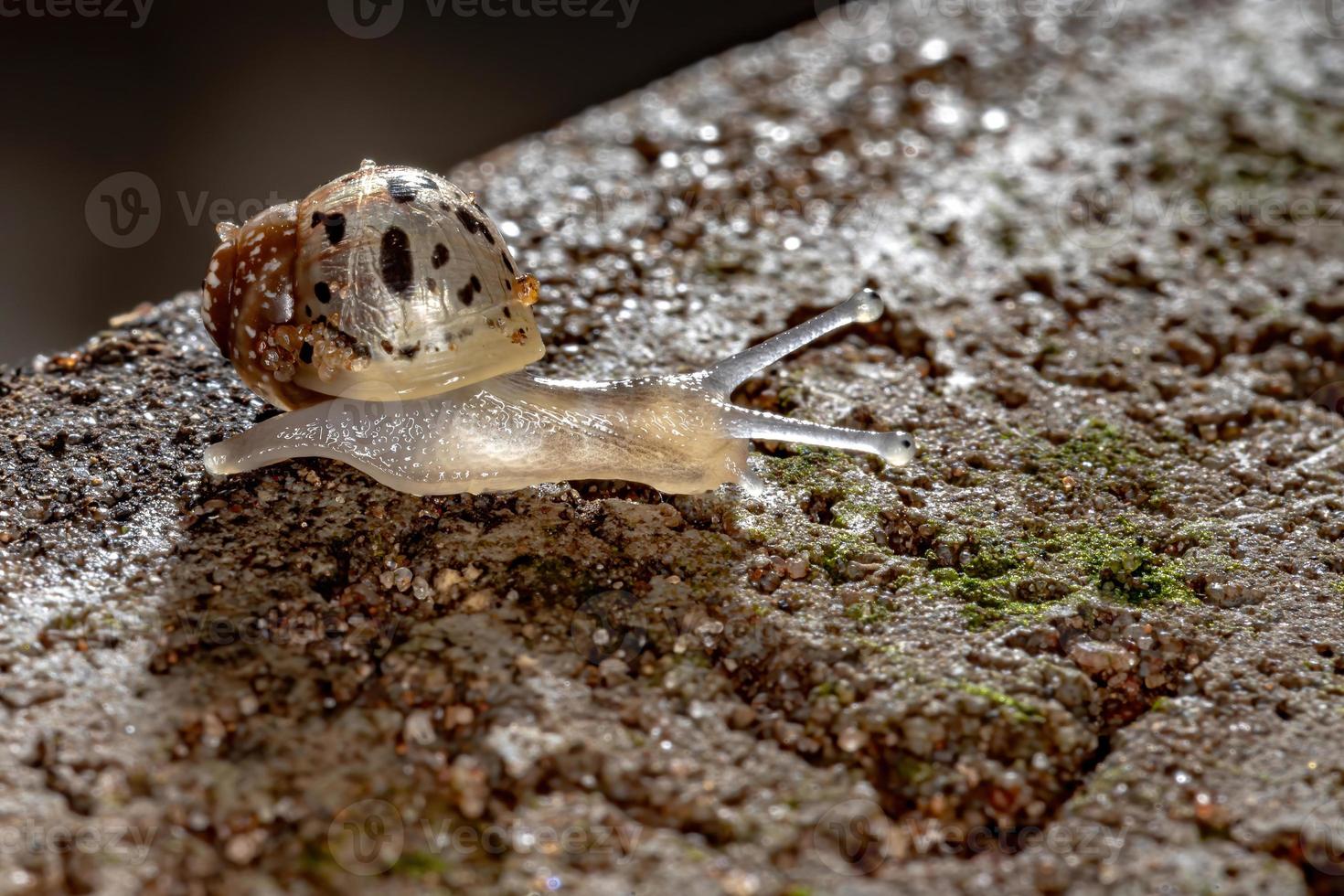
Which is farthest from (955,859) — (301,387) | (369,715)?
(301,387)

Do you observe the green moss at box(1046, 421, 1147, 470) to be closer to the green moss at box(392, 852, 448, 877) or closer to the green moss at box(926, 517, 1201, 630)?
the green moss at box(926, 517, 1201, 630)

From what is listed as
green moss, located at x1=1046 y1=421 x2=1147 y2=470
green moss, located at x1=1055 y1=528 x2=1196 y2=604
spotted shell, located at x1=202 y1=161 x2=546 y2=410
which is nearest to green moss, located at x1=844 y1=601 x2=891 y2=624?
green moss, located at x1=1055 y1=528 x2=1196 y2=604

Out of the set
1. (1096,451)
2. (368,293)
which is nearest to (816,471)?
(1096,451)

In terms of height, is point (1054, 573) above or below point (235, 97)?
below

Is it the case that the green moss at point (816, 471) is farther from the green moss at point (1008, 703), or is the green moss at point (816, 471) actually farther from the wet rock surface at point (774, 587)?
the green moss at point (1008, 703)

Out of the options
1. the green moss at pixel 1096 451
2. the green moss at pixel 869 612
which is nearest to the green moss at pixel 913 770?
the green moss at pixel 869 612

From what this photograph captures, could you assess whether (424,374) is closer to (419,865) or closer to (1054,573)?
(419,865)

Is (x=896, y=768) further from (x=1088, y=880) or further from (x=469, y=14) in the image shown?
(x=469, y=14)
